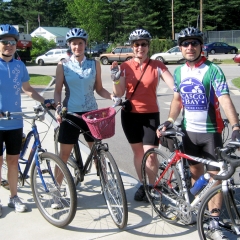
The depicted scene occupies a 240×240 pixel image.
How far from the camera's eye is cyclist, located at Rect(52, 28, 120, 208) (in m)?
4.36

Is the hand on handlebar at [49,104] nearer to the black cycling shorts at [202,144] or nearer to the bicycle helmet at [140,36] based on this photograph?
the bicycle helmet at [140,36]

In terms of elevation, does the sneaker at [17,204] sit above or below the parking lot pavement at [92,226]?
above

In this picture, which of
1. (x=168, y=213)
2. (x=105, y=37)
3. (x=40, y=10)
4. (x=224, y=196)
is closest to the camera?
(x=224, y=196)

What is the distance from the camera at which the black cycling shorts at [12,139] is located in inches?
167

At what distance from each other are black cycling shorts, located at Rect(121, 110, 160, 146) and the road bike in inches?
10.9

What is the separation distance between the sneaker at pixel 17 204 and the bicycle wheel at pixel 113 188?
98 cm

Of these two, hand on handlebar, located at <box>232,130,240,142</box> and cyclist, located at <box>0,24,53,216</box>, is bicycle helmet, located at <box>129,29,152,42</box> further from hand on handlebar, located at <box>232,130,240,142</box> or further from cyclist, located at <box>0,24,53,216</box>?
hand on handlebar, located at <box>232,130,240,142</box>

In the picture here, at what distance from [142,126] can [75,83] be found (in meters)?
0.90

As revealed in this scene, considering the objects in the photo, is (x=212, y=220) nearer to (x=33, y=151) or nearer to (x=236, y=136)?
(x=236, y=136)

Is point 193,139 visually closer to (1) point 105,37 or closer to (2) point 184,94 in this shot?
(2) point 184,94

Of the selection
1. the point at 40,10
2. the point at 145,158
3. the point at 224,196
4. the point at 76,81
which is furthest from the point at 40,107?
the point at 40,10

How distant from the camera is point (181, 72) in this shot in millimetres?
3830

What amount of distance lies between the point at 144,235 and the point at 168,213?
1.46 ft

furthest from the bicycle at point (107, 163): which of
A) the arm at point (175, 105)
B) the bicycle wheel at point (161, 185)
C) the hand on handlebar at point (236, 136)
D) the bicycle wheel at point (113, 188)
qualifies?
the hand on handlebar at point (236, 136)
